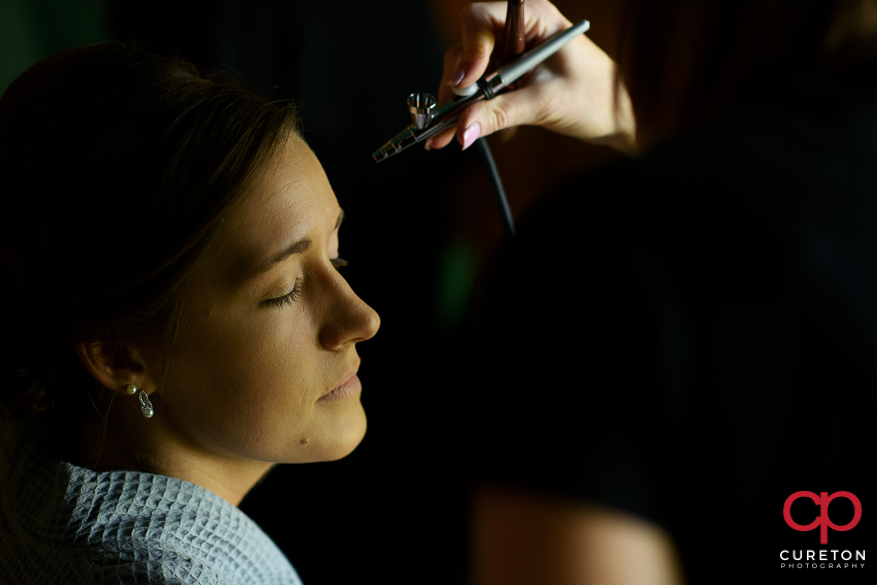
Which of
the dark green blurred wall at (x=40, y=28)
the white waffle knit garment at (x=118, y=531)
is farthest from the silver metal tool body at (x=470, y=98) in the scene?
the dark green blurred wall at (x=40, y=28)

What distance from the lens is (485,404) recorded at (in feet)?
1.25

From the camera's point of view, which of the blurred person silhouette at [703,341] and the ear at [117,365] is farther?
the ear at [117,365]

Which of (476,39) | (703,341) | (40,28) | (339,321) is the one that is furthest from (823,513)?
(40,28)

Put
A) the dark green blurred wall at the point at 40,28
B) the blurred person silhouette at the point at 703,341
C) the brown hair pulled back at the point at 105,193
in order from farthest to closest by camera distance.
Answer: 1. the dark green blurred wall at the point at 40,28
2. the brown hair pulled back at the point at 105,193
3. the blurred person silhouette at the point at 703,341

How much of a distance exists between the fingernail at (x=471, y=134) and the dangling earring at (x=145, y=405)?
45 centimetres

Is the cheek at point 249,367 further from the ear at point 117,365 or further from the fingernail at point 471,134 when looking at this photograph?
the fingernail at point 471,134

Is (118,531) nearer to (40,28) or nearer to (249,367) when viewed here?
(249,367)

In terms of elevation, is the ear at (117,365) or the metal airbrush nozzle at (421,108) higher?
the metal airbrush nozzle at (421,108)

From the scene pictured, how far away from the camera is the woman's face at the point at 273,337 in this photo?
71cm

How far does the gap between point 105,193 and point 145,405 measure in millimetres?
233

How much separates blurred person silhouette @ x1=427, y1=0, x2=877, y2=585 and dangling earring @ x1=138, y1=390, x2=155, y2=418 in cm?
47

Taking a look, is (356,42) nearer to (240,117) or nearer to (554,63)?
(554,63)

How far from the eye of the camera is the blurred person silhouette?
0.34 metres

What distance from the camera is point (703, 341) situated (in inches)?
13.5
